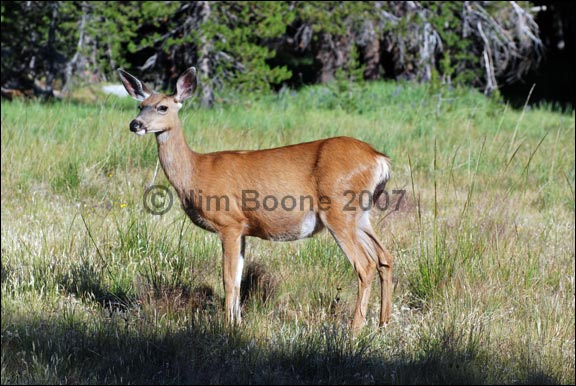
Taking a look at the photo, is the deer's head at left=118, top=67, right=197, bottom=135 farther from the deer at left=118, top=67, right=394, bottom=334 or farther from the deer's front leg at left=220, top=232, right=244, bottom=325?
the deer's front leg at left=220, top=232, right=244, bottom=325

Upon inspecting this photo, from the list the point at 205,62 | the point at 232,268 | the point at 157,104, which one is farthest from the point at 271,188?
the point at 205,62

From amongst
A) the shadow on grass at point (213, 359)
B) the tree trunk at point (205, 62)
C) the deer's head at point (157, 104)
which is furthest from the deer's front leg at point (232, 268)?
the tree trunk at point (205, 62)

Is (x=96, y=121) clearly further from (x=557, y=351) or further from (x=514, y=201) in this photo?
(x=557, y=351)

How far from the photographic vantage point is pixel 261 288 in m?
5.19

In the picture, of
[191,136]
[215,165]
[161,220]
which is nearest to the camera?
[215,165]

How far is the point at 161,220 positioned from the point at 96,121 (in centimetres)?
333

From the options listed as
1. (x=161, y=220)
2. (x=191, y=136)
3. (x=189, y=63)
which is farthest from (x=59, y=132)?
(x=189, y=63)

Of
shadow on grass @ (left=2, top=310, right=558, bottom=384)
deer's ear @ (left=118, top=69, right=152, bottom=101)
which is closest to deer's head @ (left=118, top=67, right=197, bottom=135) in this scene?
deer's ear @ (left=118, top=69, right=152, bottom=101)

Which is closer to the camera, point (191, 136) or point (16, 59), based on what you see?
→ point (191, 136)

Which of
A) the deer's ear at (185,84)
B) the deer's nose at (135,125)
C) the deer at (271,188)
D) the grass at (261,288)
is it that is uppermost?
the deer's ear at (185,84)

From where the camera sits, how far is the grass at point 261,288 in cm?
399

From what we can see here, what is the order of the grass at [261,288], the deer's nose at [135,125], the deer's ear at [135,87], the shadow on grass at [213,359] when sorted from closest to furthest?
the shadow on grass at [213,359] < the grass at [261,288] < the deer's nose at [135,125] < the deer's ear at [135,87]

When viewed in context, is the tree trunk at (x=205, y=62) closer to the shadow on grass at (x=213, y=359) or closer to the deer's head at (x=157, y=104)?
the deer's head at (x=157, y=104)

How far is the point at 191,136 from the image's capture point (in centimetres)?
909
